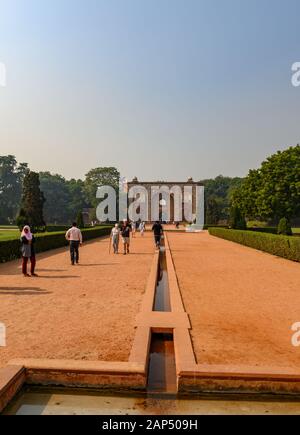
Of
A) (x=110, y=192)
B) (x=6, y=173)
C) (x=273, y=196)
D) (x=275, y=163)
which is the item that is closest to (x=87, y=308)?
(x=273, y=196)

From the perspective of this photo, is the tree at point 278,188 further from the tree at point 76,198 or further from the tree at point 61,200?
the tree at point 76,198

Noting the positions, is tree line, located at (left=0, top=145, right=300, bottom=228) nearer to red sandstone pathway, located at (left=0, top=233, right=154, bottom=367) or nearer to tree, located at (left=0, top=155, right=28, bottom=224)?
tree, located at (left=0, top=155, right=28, bottom=224)

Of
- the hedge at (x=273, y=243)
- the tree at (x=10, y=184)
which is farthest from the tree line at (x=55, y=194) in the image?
the hedge at (x=273, y=243)

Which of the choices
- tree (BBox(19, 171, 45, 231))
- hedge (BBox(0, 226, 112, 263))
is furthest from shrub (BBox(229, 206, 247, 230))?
tree (BBox(19, 171, 45, 231))

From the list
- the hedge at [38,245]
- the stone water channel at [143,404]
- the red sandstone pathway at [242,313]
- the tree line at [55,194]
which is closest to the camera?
the stone water channel at [143,404]

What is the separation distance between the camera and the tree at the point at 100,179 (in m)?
81.1

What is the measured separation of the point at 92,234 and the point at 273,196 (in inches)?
A: 687

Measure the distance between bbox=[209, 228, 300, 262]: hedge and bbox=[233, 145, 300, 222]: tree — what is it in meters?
11.2

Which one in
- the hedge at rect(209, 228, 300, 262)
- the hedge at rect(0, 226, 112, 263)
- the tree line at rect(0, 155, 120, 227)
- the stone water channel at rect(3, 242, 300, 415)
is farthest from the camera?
the tree line at rect(0, 155, 120, 227)

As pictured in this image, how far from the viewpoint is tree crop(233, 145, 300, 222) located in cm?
3369

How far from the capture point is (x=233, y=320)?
567cm

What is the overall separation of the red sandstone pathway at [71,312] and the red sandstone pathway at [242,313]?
102 cm

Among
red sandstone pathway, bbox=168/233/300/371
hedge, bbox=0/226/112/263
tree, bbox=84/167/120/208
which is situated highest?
tree, bbox=84/167/120/208

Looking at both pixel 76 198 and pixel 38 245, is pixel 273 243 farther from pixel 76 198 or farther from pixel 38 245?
pixel 76 198
